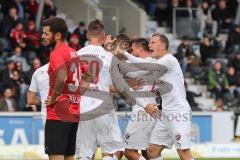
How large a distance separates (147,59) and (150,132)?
120 cm

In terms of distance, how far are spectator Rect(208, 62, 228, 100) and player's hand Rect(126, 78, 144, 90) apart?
11.9 m

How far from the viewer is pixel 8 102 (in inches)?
850

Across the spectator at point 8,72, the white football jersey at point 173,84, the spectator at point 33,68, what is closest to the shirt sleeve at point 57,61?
the white football jersey at point 173,84

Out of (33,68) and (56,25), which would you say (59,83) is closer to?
(56,25)

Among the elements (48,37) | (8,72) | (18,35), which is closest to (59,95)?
(48,37)

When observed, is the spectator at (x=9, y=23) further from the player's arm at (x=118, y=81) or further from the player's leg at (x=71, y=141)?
the player's leg at (x=71, y=141)

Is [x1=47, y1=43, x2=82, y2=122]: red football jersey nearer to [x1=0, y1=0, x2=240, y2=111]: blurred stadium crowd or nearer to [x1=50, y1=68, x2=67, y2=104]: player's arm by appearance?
[x1=50, y1=68, x2=67, y2=104]: player's arm

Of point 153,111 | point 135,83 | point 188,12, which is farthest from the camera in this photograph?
point 188,12

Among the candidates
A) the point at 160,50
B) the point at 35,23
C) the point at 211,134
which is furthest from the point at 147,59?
the point at 35,23

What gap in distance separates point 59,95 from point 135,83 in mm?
3547

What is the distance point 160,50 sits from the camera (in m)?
12.8

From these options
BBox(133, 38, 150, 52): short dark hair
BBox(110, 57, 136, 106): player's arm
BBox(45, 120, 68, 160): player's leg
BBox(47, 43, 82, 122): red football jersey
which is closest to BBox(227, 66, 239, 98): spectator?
BBox(133, 38, 150, 52): short dark hair

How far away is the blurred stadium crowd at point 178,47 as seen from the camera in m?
22.2

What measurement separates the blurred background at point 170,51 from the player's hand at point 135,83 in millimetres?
5703
